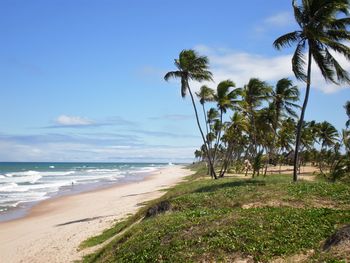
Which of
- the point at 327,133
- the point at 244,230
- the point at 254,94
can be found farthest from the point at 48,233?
the point at 327,133

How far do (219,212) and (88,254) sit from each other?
5.45m

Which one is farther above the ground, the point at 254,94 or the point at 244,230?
the point at 254,94

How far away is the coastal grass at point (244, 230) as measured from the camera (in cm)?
952

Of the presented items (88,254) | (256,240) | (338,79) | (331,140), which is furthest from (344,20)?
(331,140)

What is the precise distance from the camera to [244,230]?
1053 centimetres

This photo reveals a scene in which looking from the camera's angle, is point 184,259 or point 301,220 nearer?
point 184,259

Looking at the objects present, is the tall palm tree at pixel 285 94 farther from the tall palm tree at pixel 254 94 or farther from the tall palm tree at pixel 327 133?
the tall palm tree at pixel 327 133

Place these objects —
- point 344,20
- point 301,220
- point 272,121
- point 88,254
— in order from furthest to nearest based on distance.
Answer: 1. point 272,121
2. point 344,20
3. point 88,254
4. point 301,220

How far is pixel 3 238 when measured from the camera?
22.1m

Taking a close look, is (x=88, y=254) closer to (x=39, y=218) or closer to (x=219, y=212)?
(x=219, y=212)

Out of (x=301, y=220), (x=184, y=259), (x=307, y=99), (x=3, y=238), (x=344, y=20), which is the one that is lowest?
(x=3, y=238)

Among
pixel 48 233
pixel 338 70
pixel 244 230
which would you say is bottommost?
pixel 48 233

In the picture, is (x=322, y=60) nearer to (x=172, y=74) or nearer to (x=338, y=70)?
(x=338, y=70)

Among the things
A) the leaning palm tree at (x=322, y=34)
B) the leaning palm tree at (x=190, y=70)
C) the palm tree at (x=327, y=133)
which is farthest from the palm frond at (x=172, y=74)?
the palm tree at (x=327, y=133)
